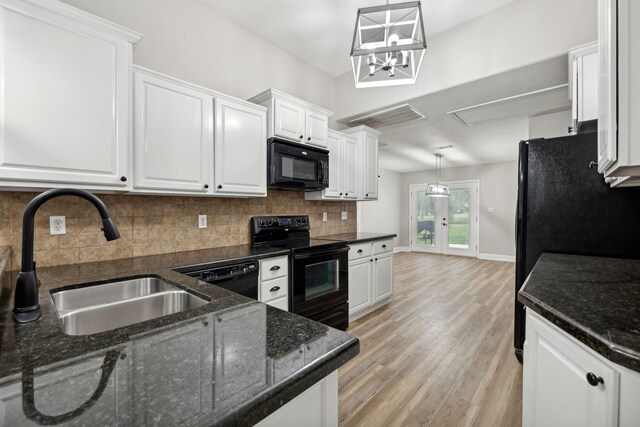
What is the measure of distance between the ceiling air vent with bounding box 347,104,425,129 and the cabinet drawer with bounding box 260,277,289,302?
2267 mm

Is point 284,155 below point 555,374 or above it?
above

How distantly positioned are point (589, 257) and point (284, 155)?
7.58 feet

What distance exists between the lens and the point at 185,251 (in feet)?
7.38

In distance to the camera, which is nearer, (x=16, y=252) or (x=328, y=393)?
(x=328, y=393)

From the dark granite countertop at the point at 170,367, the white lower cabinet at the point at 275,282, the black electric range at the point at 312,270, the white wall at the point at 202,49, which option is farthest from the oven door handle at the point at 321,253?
the white wall at the point at 202,49

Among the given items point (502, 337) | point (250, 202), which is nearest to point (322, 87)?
point (250, 202)

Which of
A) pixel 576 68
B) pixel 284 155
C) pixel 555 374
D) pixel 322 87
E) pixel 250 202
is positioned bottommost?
pixel 555 374

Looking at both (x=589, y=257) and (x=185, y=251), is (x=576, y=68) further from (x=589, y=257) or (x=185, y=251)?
(x=185, y=251)

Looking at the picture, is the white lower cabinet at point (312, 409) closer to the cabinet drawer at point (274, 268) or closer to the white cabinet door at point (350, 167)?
the cabinet drawer at point (274, 268)

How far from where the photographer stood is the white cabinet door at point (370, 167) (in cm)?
361

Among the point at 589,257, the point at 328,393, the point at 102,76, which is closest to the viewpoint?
the point at 328,393

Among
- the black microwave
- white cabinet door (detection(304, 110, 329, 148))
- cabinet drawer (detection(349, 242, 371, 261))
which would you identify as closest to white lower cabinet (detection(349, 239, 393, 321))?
cabinet drawer (detection(349, 242, 371, 261))

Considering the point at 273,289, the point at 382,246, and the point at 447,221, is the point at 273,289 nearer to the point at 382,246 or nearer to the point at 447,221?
the point at 382,246

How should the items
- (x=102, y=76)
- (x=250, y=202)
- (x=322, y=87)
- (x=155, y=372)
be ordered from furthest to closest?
(x=322, y=87) → (x=250, y=202) → (x=102, y=76) → (x=155, y=372)
